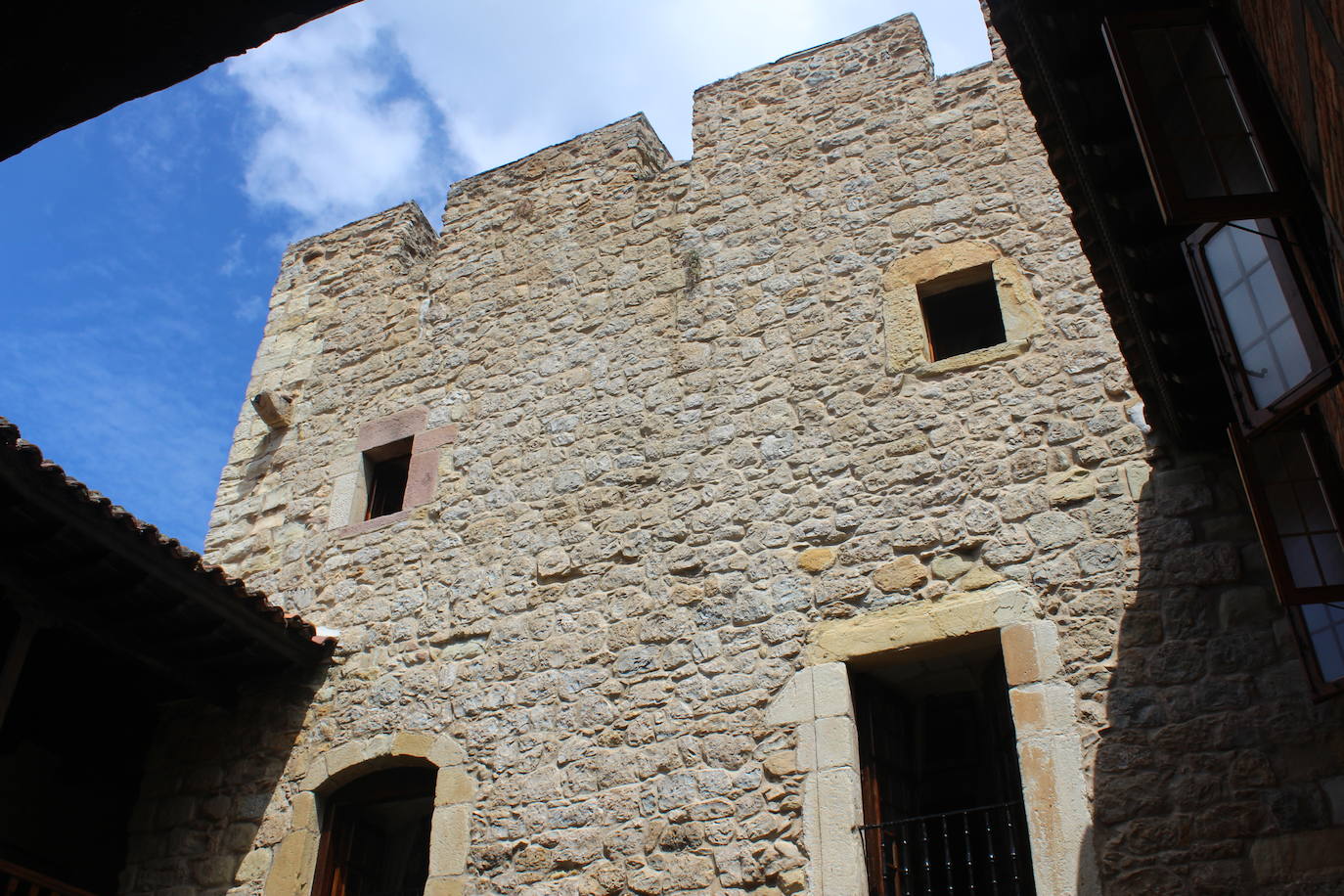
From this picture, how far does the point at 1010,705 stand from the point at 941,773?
0.88 meters

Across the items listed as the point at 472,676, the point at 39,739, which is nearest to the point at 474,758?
the point at 472,676

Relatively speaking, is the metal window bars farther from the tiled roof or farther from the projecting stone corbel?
the projecting stone corbel

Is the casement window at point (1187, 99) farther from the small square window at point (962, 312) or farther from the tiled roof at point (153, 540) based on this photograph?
the tiled roof at point (153, 540)

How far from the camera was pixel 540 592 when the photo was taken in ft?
23.0

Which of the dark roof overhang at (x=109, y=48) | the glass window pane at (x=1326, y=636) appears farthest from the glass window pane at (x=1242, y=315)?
the dark roof overhang at (x=109, y=48)

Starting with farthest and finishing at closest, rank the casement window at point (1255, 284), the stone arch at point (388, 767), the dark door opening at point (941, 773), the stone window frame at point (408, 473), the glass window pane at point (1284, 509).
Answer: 1. the stone window frame at point (408, 473)
2. the stone arch at point (388, 767)
3. the dark door opening at point (941, 773)
4. the glass window pane at point (1284, 509)
5. the casement window at point (1255, 284)

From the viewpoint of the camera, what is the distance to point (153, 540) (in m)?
6.29

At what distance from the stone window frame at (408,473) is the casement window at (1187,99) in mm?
5264

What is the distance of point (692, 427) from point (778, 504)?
89cm

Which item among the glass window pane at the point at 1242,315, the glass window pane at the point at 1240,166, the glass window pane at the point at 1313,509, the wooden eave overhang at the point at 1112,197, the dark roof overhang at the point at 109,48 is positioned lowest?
the dark roof overhang at the point at 109,48

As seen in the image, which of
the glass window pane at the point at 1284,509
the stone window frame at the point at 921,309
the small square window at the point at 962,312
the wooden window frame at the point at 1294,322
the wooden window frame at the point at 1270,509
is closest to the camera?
the wooden window frame at the point at 1294,322

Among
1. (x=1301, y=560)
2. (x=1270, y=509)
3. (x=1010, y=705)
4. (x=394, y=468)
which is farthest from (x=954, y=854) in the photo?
(x=394, y=468)

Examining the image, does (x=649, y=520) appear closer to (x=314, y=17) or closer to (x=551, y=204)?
(x=551, y=204)

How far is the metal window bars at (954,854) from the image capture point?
5.33m
